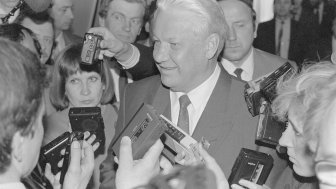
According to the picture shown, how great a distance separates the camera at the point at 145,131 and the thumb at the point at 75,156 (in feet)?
0.66

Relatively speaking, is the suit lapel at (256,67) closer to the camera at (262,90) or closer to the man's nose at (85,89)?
the man's nose at (85,89)

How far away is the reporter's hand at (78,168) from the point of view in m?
1.87

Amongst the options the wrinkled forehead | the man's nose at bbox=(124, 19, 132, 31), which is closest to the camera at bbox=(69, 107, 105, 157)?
the wrinkled forehead

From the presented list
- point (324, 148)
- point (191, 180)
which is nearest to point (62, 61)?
point (324, 148)

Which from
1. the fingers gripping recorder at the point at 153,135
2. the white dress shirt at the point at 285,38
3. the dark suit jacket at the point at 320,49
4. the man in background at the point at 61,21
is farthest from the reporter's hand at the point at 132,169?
the white dress shirt at the point at 285,38

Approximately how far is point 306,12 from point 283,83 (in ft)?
12.1

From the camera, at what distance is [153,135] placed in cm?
198

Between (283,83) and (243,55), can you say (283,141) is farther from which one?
(243,55)

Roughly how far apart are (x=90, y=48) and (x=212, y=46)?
22.8 inches

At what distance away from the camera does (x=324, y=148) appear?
1391mm

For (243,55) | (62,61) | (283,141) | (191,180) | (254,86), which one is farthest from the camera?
(243,55)

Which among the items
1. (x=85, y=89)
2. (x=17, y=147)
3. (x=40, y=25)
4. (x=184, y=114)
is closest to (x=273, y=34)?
(x=40, y=25)

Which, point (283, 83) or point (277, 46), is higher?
point (283, 83)

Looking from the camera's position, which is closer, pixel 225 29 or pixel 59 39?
pixel 225 29
